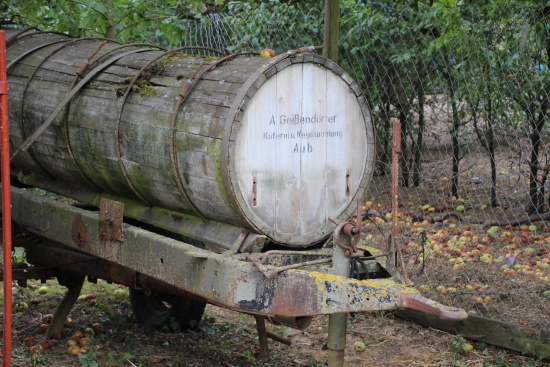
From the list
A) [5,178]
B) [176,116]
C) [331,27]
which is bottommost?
[5,178]

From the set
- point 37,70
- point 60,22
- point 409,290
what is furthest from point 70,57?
point 409,290

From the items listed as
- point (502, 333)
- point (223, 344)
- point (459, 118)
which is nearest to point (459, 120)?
point (459, 118)

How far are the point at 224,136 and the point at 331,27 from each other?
6.47 ft

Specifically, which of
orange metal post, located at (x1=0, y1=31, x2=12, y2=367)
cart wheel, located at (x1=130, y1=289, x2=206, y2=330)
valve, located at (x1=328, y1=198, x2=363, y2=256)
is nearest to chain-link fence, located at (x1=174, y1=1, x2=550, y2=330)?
cart wheel, located at (x1=130, y1=289, x2=206, y2=330)

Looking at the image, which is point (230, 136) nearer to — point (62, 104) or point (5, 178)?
point (5, 178)

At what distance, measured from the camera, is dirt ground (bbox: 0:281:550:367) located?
493 cm

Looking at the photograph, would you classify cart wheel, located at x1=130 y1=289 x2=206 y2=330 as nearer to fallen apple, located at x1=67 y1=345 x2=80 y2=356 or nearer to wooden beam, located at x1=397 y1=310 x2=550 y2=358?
fallen apple, located at x1=67 y1=345 x2=80 y2=356

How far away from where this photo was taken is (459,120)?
6.59 m

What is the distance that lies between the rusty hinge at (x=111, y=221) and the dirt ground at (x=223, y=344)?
1.03 m

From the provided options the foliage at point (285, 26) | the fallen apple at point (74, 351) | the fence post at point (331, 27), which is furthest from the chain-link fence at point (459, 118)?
the fallen apple at point (74, 351)

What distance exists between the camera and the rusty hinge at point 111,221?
396 cm

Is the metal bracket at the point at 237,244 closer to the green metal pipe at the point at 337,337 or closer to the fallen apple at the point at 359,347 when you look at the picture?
the green metal pipe at the point at 337,337

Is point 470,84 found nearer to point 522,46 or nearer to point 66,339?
point 522,46

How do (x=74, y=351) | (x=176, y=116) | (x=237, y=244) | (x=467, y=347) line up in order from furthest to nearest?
(x=467, y=347)
(x=74, y=351)
(x=176, y=116)
(x=237, y=244)
